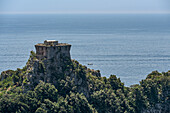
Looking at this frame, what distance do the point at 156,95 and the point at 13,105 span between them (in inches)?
1403

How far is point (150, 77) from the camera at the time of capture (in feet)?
339

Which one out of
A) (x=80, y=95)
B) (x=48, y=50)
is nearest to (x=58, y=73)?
(x=48, y=50)

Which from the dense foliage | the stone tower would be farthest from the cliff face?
the stone tower

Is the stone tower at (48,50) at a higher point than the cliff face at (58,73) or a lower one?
higher

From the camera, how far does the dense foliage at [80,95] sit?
258ft

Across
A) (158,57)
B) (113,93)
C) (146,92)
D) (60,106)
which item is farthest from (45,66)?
(158,57)

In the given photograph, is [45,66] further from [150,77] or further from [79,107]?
[150,77]

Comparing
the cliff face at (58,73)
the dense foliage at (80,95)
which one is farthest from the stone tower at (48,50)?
the dense foliage at (80,95)

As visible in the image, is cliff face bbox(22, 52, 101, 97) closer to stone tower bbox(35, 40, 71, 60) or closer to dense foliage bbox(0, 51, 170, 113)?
dense foliage bbox(0, 51, 170, 113)

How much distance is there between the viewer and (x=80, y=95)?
84.2 meters

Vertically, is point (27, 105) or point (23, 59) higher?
point (23, 59)

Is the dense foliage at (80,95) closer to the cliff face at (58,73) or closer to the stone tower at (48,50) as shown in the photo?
the cliff face at (58,73)

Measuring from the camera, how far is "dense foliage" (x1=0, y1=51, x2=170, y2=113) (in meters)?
78.8

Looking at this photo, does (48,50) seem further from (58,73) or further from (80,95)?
(80,95)
